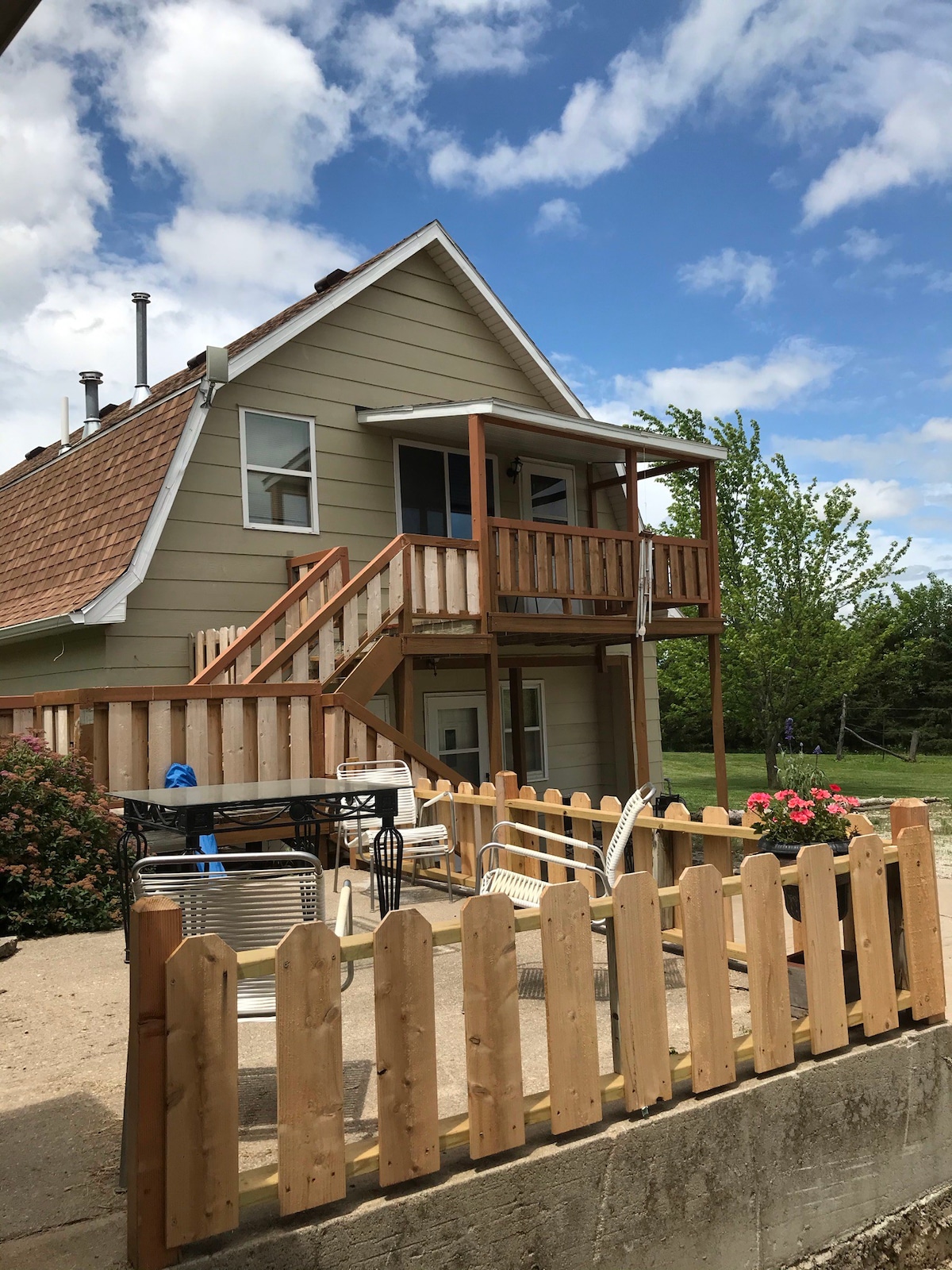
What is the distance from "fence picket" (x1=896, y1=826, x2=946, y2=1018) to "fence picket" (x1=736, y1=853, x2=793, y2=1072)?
2.83ft

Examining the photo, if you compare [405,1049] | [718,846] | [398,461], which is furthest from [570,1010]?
[398,461]

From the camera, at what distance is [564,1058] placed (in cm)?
315

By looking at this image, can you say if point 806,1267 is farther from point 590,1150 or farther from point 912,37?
point 912,37

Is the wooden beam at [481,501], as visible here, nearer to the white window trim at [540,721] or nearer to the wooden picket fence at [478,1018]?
the white window trim at [540,721]

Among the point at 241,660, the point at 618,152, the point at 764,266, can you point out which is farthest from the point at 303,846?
the point at 764,266

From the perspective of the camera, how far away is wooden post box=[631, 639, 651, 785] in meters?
13.6

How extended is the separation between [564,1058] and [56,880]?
4549 millimetres

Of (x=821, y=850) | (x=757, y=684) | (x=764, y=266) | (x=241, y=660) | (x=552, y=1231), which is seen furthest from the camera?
(x=764, y=266)

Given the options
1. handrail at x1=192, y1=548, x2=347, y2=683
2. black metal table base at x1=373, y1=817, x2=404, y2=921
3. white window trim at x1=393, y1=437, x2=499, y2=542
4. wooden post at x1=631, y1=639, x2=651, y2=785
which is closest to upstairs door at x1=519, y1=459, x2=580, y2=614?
white window trim at x1=393, y1=437, x2=499, y2=542

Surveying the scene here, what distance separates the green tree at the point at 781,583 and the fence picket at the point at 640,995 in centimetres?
1685

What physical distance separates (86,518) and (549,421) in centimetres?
588

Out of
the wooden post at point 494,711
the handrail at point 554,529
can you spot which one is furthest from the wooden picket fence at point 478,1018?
the handrail at point 554,529

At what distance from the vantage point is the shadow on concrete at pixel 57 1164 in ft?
9.08

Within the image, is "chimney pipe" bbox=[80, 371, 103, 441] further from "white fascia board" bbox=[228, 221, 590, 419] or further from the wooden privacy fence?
the wooden privacy fence
